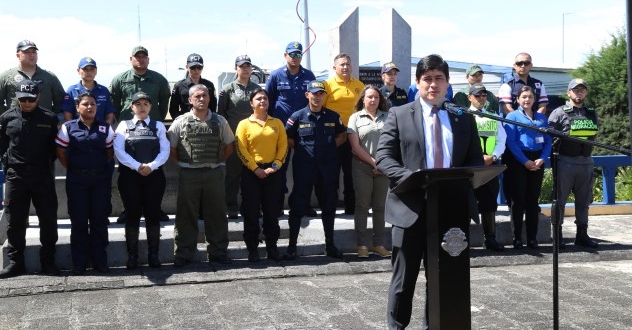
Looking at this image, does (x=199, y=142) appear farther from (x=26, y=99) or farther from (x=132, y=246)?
(x=26, y=99)

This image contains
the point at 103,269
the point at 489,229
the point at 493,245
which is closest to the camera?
the point at 103,269

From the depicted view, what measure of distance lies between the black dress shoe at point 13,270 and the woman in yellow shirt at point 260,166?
242 cm

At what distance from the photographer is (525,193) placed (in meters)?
9.48

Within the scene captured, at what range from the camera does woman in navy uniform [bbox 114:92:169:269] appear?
819cm

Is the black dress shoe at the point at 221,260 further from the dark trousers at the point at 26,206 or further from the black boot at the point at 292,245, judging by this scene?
the dark trousers at the point at 26,206

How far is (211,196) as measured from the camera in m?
8.50

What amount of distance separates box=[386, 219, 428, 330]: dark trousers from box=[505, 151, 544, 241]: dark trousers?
4789mm

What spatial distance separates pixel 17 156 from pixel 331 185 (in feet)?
11.4

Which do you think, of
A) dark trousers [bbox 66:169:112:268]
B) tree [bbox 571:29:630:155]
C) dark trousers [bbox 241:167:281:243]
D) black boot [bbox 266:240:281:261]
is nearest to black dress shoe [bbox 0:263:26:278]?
dark trousers [bbox 66:169:112:268]

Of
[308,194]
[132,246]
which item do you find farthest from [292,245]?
[132,246]

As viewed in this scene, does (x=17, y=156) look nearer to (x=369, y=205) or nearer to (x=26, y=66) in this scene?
(x=26, y=66)

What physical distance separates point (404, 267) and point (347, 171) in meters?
4.88

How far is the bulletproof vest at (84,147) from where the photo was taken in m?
8.02

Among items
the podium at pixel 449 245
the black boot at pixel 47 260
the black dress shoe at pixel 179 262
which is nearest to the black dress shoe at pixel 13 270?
the black boot at pixel 47 260
